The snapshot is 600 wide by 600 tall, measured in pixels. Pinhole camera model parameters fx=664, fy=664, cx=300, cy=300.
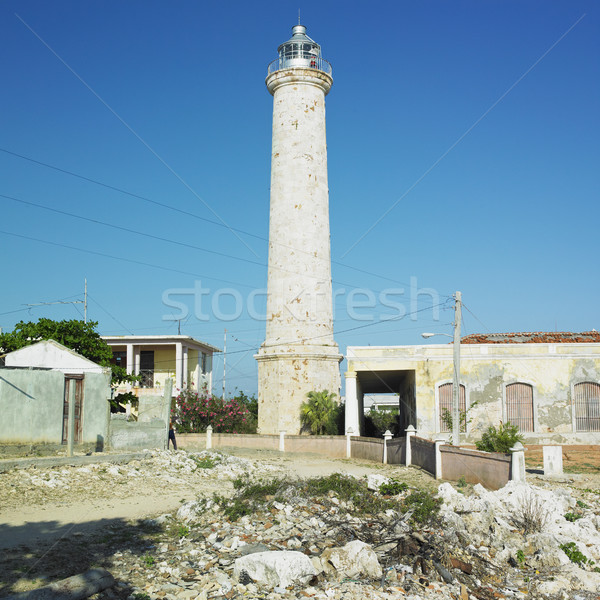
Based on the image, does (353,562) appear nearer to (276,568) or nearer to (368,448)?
(276,568)

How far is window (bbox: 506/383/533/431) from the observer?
26.7 meters

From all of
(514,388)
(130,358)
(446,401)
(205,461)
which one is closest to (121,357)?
(130,358)

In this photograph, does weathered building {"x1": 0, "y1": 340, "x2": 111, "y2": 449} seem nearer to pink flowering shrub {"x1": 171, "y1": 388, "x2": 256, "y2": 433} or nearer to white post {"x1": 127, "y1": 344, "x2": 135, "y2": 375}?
pink flowering shrub {"x1": 171, "y1": 388, "x2": 256, "y2": 433}

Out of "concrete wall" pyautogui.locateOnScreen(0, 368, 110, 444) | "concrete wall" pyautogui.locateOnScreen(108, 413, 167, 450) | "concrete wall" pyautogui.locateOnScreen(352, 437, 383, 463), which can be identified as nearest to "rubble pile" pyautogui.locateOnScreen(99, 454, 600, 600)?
"concrete wall" pyautogui.locateOnScreen(0, 368, 110, 444)

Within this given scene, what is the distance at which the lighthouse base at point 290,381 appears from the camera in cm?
2744

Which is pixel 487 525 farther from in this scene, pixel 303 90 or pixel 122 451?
pixel 303 90

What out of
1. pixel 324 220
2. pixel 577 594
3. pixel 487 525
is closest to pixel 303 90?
pixel 324 220

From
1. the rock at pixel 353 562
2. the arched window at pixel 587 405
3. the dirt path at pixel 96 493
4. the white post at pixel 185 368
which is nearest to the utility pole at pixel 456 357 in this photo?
the dirt path at pixel 96 493

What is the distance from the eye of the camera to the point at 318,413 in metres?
26.8

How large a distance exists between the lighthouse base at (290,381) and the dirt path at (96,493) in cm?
646

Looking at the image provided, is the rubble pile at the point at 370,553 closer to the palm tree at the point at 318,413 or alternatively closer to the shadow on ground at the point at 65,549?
the shadow on ground at the point at 65,549

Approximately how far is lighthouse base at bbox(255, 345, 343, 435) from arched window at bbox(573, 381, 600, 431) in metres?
9.72

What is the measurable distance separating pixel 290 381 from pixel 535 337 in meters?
11.4

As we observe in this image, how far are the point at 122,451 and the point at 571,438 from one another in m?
17.5
